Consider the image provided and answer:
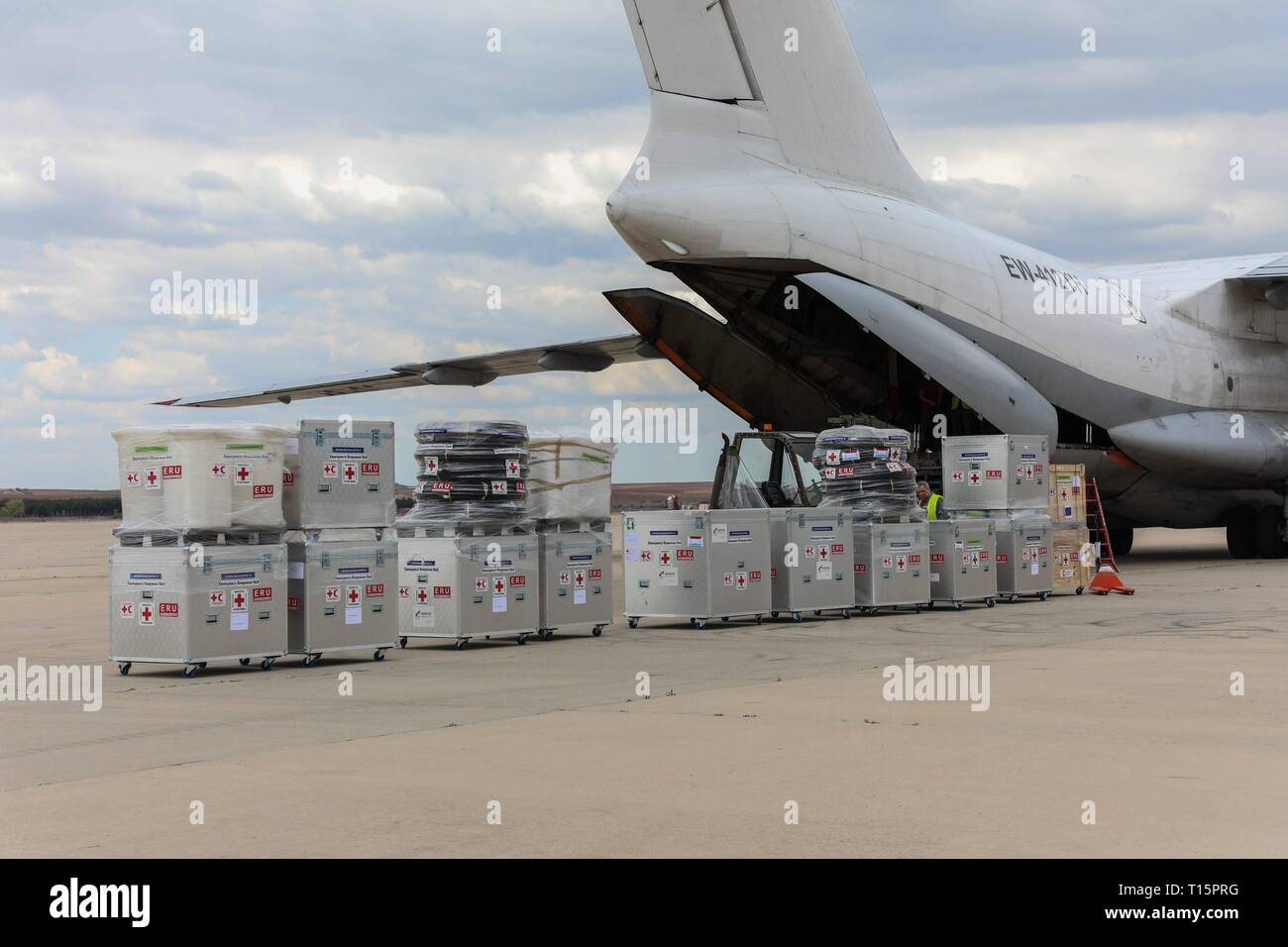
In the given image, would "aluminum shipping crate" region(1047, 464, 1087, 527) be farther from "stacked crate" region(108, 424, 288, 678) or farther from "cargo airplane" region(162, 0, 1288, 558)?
"stacked crate" region(108, 424, 288, 678)

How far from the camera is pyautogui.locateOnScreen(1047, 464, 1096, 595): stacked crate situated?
64.0 ft

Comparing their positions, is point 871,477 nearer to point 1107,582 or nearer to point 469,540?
point 1107,582

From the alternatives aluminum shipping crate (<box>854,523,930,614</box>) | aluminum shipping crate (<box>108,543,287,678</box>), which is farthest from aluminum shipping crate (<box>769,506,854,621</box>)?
aluminum shipping crate (<box>108,543,287,678</box>)

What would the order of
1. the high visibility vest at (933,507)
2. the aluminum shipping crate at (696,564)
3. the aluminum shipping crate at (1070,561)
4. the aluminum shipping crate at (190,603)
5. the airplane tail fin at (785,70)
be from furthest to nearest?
the aluminum shipping crate at (1070,561) < the high visibility vest at (933,507) < the airplane tail fin at (785,70) < the aluminum shipping crate at (696,564) < the aluminum shipping crate at (190,603)

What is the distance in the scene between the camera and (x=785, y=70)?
61.9ft

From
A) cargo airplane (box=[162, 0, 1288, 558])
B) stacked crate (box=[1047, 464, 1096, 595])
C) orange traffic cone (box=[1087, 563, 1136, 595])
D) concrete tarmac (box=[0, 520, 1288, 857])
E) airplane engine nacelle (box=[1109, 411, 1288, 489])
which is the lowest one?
concrete tarmac (box=[0, 520, 1288, 857])

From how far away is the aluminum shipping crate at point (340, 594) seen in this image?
39.7 ft

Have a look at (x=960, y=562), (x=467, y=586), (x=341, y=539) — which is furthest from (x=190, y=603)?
(x=960, y=562)

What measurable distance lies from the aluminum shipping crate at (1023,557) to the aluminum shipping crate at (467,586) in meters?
7.18

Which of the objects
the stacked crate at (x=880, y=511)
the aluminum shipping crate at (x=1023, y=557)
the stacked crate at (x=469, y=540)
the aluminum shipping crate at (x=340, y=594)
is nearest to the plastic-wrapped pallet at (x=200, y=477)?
the aluminum shipping crate at (x=340, y=594)

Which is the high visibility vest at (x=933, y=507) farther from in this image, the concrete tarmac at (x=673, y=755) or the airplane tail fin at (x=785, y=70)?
the concrete tarmac at (x=673, y=755)

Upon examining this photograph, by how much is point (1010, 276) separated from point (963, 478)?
168 inches

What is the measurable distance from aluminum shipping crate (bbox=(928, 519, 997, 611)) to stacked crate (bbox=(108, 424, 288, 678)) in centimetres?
857
